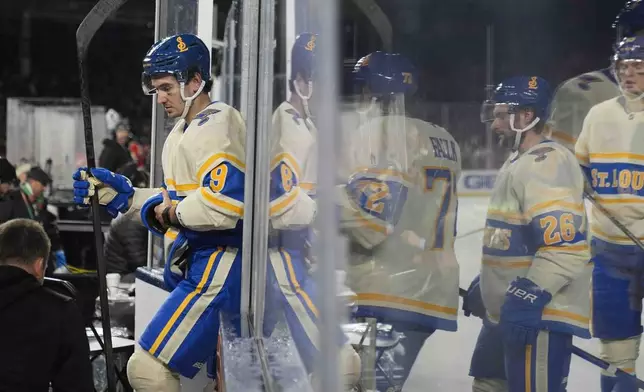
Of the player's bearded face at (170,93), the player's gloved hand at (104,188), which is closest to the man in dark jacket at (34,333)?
the player's gloved hand at (104,188)

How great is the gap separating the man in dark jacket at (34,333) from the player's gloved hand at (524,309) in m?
1.34

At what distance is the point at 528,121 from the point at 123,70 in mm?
10562

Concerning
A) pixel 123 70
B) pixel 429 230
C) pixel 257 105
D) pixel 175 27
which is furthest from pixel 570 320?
pixel 123 70

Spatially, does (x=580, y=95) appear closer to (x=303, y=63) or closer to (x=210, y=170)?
(x=303, y=63)

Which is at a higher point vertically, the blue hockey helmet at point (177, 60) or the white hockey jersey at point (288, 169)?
the blue hockey helmet at point (177, 60)

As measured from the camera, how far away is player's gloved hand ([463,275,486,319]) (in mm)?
1007

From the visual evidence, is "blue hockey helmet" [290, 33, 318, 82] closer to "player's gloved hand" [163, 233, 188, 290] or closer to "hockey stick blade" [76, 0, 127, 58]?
"player's gloved hand" [163, 233, 188, 290]

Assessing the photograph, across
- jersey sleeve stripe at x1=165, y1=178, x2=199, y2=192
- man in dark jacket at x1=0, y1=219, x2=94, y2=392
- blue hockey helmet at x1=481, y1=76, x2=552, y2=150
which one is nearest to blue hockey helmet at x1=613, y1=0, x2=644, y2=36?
blue hockey helmet at x1=481, y1=76, x2=552, y2=150

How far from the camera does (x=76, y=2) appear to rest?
10.1 metres

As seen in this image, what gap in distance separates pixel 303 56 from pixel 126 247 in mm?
3353

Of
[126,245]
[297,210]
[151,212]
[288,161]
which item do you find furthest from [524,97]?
[126,245]

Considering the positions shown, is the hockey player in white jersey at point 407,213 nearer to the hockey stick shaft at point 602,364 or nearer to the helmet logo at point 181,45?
the hockey stick shaft at point 602,364

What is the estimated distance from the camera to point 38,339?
2.03 m

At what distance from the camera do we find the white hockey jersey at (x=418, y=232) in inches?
38.6
